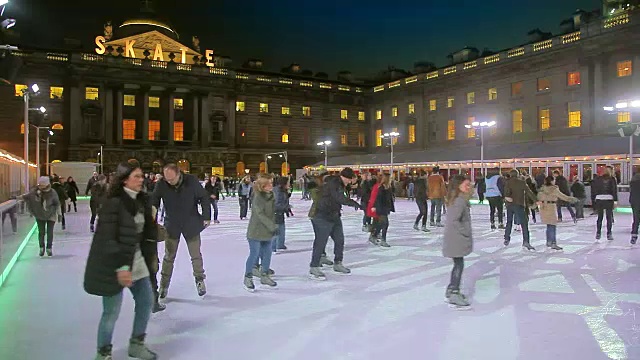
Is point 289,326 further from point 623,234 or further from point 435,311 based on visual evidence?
point 623,234

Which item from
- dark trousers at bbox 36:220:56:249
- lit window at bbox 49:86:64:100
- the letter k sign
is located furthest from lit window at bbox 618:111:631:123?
lit window at bbox 49:86:64:100

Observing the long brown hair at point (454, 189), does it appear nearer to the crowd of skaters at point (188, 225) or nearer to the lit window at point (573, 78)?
the crowd of skaters at point (188, 225)

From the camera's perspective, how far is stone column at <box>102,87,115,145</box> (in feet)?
181

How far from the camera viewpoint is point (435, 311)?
19.4ft

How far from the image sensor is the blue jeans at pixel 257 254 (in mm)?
7102

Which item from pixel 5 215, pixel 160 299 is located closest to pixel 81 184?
pixel 5 215

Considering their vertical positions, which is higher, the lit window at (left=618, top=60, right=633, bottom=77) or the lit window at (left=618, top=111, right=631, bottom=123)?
the lit window at (left=618, top=60, right=633, bottom=77)

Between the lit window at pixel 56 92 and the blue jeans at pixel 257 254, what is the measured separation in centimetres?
5428

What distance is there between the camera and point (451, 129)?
54125mm

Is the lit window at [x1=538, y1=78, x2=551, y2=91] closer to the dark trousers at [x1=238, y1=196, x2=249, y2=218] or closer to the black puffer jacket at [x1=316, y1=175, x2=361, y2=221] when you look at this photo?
the dark trousers at [x1=238, y1=196, x2=249, y2=218]

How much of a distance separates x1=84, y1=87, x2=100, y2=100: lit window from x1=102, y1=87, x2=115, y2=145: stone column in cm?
91

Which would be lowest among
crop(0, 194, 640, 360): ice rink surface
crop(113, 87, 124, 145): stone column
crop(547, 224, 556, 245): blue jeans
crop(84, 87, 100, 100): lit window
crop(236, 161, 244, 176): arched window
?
crop(0, 194, 640, 360): ice rink surface

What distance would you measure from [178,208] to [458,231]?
332cm

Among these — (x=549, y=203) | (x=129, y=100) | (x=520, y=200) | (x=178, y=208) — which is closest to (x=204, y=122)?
(x=129, y=100)
